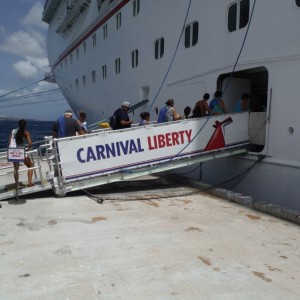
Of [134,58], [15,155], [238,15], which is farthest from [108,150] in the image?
[134,58]

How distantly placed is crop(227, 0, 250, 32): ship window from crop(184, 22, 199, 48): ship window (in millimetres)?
1339

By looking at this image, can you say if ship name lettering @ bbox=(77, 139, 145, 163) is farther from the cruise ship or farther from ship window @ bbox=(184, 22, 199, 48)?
ship window @ bbox=(184, 22, 199, 48)

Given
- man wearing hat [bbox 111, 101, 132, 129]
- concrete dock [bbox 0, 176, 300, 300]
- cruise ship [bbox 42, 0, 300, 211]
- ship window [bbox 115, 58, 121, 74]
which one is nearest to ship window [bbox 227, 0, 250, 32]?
cruise ship [bbox 42, 0, 300, 211]

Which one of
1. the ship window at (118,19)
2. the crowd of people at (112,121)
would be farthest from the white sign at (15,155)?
the ship window at (118,19)

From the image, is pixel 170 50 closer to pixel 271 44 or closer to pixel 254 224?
pixel 271 44

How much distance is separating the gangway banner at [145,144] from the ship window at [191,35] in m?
2.93

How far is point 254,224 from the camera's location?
5.35 meters

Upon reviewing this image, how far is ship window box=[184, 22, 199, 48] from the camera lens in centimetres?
959

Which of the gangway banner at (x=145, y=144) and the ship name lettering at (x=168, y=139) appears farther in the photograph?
the ship name lettering at (x=168, y=139)

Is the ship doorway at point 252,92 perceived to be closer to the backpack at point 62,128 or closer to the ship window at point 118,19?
the backpack at point 62,128

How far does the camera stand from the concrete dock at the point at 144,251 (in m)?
3.28

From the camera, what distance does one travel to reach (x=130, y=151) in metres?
7.17

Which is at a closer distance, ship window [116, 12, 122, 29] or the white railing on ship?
ship window [116, 12, 122, 29]

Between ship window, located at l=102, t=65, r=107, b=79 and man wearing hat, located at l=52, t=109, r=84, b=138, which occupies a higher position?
ship window, located at l=102, t=65, r=107, b=79
